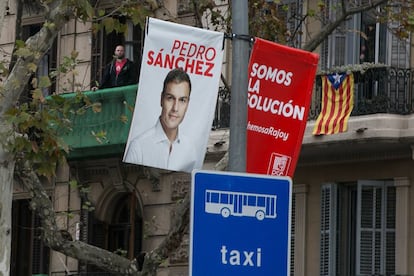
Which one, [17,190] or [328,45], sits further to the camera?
[17,190]

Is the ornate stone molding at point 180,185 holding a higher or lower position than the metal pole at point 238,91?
higher

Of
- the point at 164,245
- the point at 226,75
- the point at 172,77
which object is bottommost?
the point at 164,245

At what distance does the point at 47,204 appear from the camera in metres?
21.4

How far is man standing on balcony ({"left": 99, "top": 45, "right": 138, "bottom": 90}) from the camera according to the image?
97.4 ft

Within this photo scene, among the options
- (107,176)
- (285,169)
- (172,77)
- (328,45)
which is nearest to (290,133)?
(285,169)

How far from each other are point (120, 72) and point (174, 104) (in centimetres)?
1202

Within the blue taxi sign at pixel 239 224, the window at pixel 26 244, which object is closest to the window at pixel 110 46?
the window at pixel 26 244

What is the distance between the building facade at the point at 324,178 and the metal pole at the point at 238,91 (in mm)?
8611

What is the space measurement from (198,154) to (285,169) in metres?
1.07

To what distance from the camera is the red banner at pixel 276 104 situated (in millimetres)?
17469

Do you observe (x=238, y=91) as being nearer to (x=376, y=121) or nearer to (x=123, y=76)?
(x=376, y=121)

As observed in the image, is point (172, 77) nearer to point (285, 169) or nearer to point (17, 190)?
point (285, 169)

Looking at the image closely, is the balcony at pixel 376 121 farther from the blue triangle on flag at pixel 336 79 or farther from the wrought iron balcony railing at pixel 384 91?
the blue triangle on flag at pixel 336 79

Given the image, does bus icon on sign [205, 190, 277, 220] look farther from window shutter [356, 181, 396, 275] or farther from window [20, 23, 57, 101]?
window [20, 23, 57, 101]
